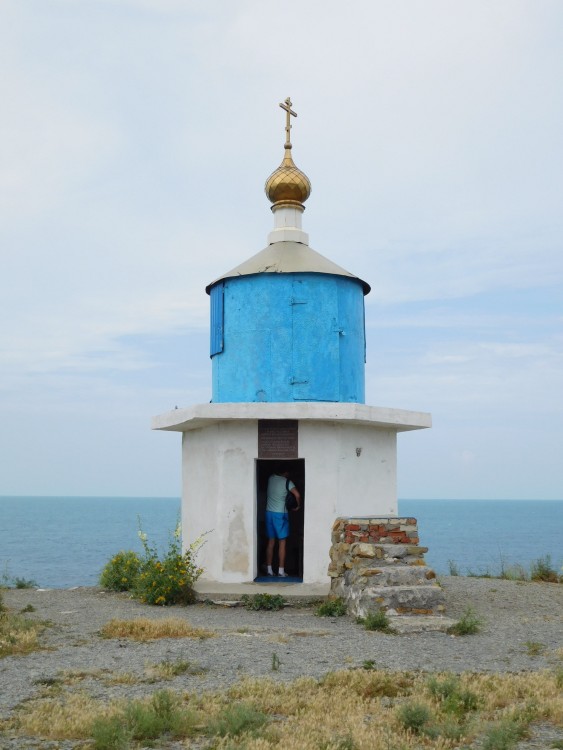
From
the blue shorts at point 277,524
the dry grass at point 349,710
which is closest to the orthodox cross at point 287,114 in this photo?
the blue shorts at point 277,524

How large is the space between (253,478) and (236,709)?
758 centimetres

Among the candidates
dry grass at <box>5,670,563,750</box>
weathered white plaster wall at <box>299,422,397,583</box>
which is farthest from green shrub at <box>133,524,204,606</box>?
dry grass at <box>5,670,563,750</box>

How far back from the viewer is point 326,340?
1520cm

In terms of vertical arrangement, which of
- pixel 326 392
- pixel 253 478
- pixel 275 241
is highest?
pixel 275 241

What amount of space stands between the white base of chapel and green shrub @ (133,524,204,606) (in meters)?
0.20

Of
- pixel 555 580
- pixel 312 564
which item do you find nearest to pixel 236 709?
pixel 312 564

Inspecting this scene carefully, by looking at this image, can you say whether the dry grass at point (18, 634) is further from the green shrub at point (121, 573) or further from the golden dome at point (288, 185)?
the golden dome at point (288, 185)

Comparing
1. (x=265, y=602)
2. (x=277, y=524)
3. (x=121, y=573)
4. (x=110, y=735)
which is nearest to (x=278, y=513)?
(x=277, y=524)

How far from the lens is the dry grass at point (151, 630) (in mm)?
10523

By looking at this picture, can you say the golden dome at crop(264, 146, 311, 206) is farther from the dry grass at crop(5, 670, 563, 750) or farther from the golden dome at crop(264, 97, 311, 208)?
the dry grass at crop(5, 670, 563, 750)

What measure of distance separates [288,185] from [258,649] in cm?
935

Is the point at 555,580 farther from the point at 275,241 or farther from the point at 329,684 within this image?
the point at 329,684

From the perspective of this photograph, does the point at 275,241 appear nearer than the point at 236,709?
No

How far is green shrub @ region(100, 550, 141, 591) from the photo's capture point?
1678cm
